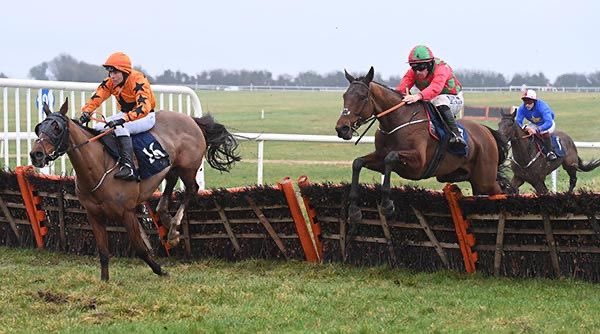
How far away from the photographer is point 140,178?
8.25 m

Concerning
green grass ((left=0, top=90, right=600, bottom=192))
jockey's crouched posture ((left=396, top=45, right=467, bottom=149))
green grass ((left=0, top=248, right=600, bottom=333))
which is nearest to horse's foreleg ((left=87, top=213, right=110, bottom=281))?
green grass ((left=0, top=248, right=600, bottom=333))

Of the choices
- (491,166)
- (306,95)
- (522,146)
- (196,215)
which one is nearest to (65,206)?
(196,215)

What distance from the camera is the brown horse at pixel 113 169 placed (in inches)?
298

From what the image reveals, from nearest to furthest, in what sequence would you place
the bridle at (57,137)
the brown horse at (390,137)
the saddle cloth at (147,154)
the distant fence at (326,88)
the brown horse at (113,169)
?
the bridle at (57,137)
the brown horse at (113,169)
the brown horse at (390,137)
the saddle cloth at (147,154)
the distant fence at (326,88)

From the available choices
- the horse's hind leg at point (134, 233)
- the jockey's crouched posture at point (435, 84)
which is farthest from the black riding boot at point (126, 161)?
the jockey's crouched posture at point (435, 84)

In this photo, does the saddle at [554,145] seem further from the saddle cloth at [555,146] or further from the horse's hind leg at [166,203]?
the horse's hind leg at [166,203]

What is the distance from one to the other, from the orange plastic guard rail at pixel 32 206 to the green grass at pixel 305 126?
2779mm

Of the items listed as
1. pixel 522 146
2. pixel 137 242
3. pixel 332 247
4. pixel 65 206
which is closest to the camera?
pixel 137 242

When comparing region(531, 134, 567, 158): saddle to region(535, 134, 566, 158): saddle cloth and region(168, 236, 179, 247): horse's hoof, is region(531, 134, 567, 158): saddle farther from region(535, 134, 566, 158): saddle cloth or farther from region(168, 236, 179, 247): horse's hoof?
region(168, 236, 179, 247): horse's hoof

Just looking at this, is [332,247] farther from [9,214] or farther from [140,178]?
[9,214]

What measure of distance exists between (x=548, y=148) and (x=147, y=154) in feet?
20.5

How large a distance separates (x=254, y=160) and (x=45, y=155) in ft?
49.2

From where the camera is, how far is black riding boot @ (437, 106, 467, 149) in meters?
8.64

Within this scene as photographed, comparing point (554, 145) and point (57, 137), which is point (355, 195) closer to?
point (57, 137)
